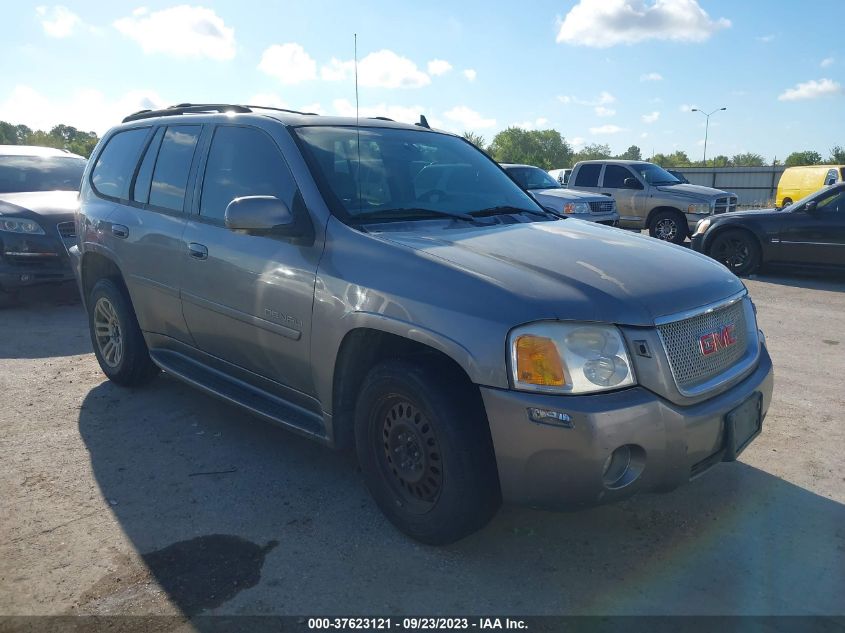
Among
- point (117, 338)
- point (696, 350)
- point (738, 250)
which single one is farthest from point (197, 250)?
point (738, 250)

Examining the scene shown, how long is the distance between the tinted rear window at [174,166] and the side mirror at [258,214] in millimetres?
1120

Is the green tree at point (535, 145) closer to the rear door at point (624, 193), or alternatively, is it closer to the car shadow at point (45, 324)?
the rear door at point (624, 193)

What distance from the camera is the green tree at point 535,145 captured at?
345 feet

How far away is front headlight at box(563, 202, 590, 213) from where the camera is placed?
42.7ft

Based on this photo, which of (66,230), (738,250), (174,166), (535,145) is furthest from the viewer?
(535,145)

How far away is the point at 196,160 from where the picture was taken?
434cm

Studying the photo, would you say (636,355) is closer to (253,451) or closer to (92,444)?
(253,451)

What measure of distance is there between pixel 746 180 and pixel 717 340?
112ft

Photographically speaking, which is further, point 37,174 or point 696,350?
point 37,174

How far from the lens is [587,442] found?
2.64m

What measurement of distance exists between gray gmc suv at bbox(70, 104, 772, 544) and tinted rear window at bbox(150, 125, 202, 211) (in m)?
0.02

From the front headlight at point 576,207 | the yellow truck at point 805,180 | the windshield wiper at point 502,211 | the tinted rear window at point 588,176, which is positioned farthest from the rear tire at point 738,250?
the yellow truck at point 805,180

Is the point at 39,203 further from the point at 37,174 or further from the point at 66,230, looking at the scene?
the point at 37,174

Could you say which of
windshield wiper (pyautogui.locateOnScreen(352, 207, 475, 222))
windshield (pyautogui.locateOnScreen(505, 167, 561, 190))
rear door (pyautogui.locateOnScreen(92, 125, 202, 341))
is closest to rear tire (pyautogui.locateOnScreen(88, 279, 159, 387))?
rear door (pyautogui.locateOnScreen(92, 125, 202, 341))
